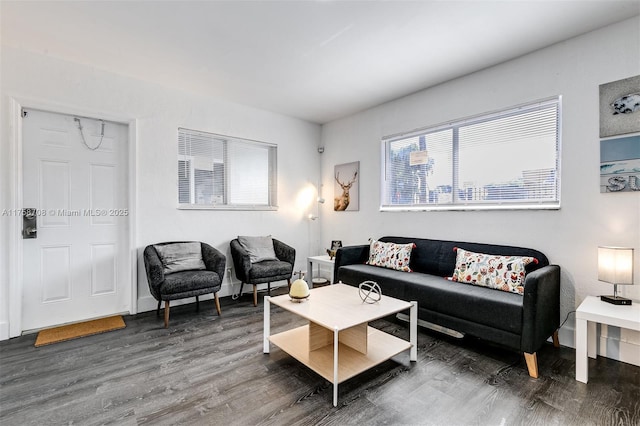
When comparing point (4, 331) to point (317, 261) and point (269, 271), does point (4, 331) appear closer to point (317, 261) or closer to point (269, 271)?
point (269, 271)

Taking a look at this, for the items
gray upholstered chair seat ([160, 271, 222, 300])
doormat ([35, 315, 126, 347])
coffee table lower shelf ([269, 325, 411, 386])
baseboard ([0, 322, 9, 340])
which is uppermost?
gray upholstered chair seat ([160, 271, 222, 300])

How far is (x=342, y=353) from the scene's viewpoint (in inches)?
86.4

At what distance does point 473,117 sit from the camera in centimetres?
329

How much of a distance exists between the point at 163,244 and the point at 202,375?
1852 millimetres

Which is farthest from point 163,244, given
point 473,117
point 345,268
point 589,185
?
point 589,185

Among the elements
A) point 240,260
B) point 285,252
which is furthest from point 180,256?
point 285,252

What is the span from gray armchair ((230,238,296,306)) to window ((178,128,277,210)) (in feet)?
2.15

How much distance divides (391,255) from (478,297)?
1.20 m

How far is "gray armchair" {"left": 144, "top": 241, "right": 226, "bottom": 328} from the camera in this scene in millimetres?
3025

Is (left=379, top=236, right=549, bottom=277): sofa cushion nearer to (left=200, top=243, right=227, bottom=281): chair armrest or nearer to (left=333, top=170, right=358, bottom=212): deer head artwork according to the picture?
(left=333, top=170, right=358, bottom=212): deer head artwork

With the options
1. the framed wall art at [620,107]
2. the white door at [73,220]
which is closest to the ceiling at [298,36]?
the framed wall art at [620,107]

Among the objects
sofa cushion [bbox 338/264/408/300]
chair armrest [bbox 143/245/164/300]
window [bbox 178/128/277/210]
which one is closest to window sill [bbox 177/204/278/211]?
window [bbox 178/128/277/210]

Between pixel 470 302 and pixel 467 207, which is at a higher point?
pixel 467 207

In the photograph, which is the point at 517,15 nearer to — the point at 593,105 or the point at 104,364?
the point at 593,105
